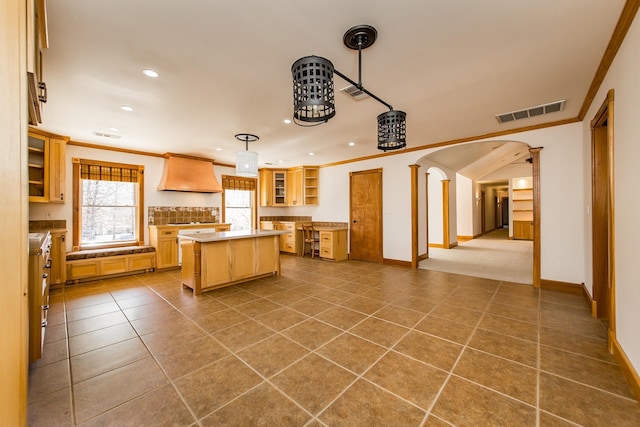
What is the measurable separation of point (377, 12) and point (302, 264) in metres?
4.91

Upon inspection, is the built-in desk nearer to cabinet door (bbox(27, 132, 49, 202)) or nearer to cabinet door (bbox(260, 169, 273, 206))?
cabinet door (bbox(260, 169, 273, 206))

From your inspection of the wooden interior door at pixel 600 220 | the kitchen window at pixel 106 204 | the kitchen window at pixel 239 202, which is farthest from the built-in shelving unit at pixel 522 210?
the kitchen window at pixel 106 204

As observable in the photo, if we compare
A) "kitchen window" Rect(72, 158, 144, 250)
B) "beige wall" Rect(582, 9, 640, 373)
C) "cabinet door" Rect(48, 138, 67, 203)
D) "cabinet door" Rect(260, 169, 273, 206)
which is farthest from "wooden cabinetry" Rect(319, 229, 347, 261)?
"cabinet door" Rect(48, 138, 67, 203)

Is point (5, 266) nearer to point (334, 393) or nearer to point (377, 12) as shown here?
point (334, 393)

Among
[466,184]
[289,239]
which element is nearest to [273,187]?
[289,239]

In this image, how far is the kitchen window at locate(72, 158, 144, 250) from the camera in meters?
4.81

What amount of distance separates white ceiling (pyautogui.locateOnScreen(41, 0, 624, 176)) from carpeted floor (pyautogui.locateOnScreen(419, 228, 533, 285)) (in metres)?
2.62

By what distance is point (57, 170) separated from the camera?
4.30 metres

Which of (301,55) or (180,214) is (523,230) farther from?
(180,214)

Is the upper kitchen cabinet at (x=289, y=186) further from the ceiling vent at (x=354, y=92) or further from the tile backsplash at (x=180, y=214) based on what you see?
the ceiling vent at (x=354, y=92)

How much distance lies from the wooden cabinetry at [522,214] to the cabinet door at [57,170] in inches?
519

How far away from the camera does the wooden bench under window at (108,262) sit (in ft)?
14.4

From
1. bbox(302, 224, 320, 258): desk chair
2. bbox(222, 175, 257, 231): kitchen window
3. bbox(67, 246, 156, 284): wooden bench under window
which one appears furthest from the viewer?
bbox(222, 175, 257, 231): kitchen window

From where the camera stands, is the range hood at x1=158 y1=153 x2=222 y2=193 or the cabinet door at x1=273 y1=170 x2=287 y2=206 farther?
the cabinet door at x1=273 y1=170 x2=287 y2=206
